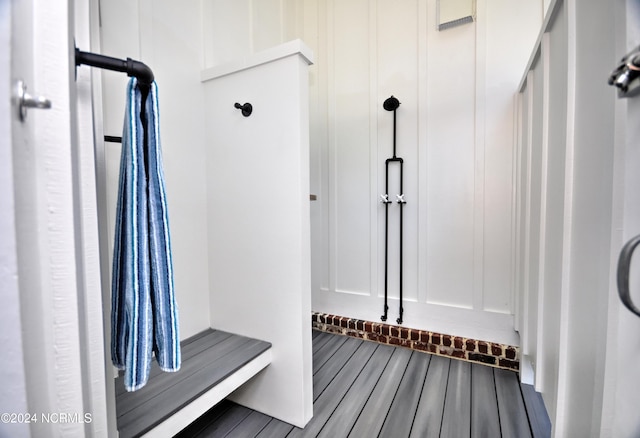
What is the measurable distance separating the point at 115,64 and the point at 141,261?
45cm

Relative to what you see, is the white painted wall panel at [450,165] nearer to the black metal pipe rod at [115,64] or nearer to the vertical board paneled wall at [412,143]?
the vertical board paneled wall at [412,143]

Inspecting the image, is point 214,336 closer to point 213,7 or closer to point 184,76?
point 184,76

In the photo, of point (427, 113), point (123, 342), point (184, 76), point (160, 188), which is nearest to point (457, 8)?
point (427, 113)

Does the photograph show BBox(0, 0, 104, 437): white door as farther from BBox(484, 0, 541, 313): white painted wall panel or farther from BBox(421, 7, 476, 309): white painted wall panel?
BBox(484, 0, 541, 313): white painted wall panel

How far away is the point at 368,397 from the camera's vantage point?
1509 mm

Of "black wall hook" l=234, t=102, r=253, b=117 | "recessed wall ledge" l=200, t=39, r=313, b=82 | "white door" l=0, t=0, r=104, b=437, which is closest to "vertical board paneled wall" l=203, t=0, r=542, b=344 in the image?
"recessed wall ledge" l=200, t=39, r=313, b=82

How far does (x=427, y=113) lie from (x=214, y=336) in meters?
2.05

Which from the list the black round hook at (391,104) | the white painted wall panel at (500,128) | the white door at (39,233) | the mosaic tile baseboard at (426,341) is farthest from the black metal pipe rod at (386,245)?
the white door at (39,233)

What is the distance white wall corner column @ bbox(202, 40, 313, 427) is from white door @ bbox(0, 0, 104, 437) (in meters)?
0.87

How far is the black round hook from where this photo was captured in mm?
2033

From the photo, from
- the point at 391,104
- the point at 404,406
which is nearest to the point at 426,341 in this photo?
the point at 404,406

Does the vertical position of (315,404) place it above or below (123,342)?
below

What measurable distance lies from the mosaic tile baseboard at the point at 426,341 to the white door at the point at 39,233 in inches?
76.2

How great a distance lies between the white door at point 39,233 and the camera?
1.06 ft
